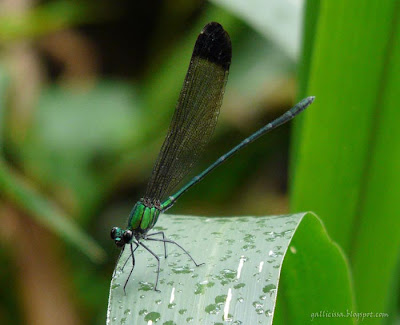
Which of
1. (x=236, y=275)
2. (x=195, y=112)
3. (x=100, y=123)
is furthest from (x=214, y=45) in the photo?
(x=100, y=123)

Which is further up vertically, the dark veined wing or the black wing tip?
the black wing tip

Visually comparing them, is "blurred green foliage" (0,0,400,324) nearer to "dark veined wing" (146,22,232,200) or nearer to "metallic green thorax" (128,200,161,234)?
"dark veined wing" (146,22,232,200)

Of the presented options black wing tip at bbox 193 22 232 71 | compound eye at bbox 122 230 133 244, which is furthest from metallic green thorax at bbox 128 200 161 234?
black wing tip at bbox 193 22 232 71

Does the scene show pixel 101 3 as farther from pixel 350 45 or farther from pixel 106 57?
pixel 350 45

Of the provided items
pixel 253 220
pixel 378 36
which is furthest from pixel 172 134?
pixel 378 36

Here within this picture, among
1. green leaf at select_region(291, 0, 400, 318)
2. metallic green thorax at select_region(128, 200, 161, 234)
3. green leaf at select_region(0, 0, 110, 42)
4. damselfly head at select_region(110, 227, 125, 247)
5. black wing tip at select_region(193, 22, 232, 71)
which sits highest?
green leaf at select_region(0, 0, 110, 42)

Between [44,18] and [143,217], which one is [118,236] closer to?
[143,217]
